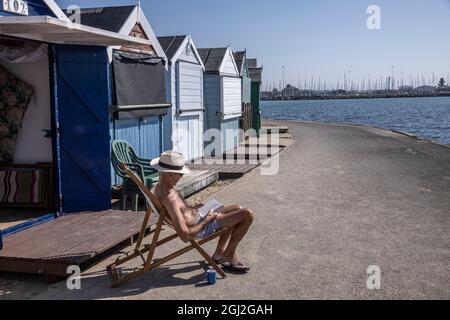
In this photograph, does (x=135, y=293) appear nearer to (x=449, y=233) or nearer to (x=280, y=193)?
(x=449, y=233)

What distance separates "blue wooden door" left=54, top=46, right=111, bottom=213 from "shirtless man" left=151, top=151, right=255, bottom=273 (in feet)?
7.09

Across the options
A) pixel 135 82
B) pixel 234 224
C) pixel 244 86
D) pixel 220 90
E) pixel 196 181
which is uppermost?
pixel 244 86

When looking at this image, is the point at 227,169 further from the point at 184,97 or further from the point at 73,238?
the point at 73,238

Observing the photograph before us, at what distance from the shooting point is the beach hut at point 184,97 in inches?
460

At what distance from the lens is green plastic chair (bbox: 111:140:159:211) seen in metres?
7.70

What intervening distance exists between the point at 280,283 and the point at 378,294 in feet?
3.15

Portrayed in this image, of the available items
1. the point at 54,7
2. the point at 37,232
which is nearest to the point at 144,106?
the point at 54,7

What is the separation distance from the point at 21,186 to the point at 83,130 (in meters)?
1.49

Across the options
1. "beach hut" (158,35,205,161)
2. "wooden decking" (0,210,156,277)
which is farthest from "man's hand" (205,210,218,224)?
"beach hut" (158,35,205,161)

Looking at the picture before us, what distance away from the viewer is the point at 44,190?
7.55m

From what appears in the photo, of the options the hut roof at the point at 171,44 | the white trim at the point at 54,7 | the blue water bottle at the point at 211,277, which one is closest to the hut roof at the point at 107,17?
the hut roof at the point at 171,44

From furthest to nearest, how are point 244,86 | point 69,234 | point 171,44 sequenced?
point 244,86 → point 171,44 → point 69,234

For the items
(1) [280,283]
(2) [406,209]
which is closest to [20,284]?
(1) [280,283]

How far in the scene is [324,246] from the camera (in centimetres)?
639
